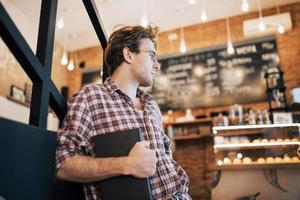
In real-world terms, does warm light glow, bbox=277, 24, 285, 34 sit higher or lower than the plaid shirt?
higher

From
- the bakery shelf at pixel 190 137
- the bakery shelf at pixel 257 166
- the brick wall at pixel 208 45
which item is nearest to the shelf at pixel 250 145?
the bakery shelf at pixel 257 166

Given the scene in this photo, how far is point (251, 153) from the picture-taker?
3615 mm

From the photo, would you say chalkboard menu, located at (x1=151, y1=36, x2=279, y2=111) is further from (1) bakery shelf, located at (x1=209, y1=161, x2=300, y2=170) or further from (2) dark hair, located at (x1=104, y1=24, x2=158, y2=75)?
(2) dark hair, located at (x1=104, y1=24, x2=158, y2=75)

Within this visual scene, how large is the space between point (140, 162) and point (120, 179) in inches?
3.6

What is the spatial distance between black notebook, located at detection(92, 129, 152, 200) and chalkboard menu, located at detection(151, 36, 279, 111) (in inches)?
159

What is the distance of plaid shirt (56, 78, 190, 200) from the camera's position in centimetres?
100

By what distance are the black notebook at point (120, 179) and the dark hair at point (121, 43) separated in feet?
1.89

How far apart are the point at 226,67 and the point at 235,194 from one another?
233 cm

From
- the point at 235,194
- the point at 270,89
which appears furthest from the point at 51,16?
the point at 270,89

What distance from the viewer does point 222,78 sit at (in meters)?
4.88

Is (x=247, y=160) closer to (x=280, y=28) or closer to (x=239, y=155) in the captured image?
(x=239, y=155)

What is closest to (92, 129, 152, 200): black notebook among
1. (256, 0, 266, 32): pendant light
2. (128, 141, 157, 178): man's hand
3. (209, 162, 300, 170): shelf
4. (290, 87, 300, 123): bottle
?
(128, 141, 157, 178): man's hand

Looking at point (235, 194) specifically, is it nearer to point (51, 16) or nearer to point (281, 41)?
point (281, 41)

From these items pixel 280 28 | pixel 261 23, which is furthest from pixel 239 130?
pixel 280 28
